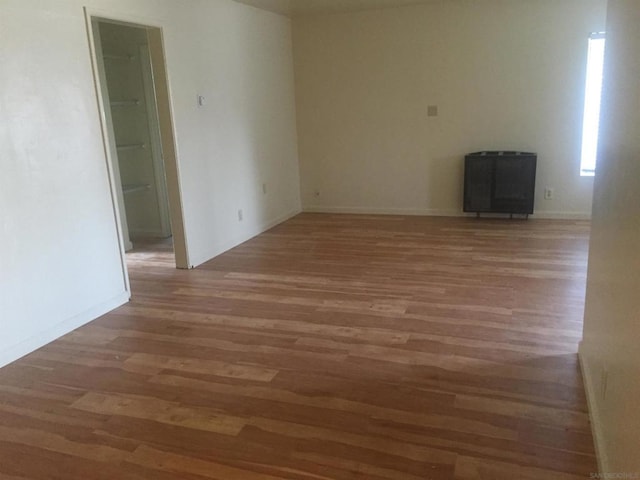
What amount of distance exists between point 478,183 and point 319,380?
3.89 metres

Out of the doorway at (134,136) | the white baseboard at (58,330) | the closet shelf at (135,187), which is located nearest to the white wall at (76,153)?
the white baseboard at (58,330)

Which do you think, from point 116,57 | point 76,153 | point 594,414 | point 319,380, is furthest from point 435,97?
point 594,414

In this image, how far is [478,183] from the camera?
5.72 metres

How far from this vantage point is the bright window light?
5273mm

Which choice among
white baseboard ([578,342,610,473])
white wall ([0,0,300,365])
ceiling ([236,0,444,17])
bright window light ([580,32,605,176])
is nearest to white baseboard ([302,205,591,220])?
bright window light ([580,32,605,176])

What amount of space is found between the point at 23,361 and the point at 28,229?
743 mm

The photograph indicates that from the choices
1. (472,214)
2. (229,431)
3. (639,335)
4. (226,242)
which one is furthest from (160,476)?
(472,214)

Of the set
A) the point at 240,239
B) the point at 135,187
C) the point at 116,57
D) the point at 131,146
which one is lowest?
the point at 240,239

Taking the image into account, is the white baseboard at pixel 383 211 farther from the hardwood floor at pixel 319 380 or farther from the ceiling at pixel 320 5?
the ceiling at pixel 320 5

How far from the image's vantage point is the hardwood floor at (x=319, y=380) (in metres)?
1.96

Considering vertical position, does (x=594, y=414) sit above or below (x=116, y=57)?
below

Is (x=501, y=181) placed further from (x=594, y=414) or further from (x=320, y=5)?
(x=594, y=414)

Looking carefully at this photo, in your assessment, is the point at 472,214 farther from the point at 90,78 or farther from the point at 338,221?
the point at 90,78

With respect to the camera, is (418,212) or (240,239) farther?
(418,212)
